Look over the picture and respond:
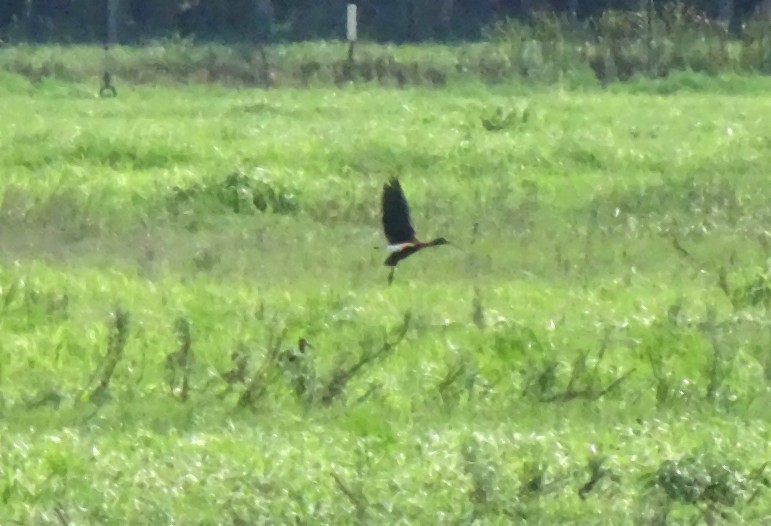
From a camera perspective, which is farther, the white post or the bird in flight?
the white post

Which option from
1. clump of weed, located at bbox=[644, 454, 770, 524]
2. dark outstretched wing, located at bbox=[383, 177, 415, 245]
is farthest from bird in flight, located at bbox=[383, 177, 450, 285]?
clump of weed, located at bbox=[644, 454, 770, 524]

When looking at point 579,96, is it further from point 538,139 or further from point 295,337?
point 295,337

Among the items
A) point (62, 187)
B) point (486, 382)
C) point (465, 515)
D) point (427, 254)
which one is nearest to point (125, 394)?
point (486, 382)

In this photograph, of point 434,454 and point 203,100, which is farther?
point 203,100

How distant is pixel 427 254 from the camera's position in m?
10.2

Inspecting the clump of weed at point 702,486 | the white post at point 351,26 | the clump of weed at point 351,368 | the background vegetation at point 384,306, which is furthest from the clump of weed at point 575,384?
the white post at point 351,26

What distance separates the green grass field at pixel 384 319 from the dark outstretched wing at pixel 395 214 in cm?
32

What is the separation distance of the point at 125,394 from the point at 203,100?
34.6 ft

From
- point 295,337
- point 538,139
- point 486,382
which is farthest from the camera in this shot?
point 538,139

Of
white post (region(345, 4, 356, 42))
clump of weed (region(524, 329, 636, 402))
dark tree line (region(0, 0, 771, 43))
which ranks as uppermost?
clump of weed (region(524, 329, 636, 402))

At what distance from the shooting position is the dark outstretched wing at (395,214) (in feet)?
27.0

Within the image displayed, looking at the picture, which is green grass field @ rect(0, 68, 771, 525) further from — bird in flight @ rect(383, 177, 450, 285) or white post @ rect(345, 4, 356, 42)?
white post @ rect(345, 4, 356, 42)

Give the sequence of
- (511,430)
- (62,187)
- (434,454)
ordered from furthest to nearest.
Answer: (62,187) < (511,430) < (434,454)

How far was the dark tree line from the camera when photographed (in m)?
29.8
